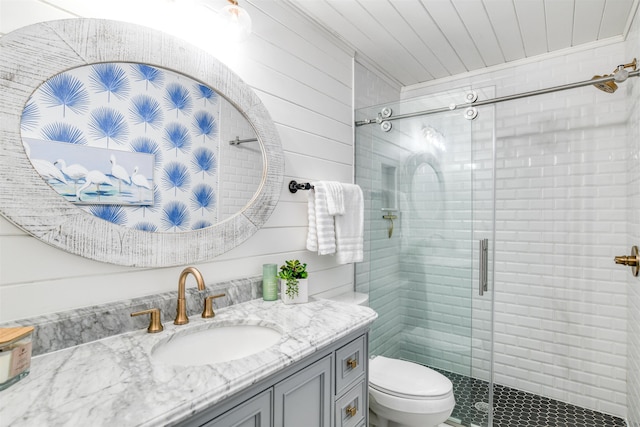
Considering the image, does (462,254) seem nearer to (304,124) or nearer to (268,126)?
(304,124)

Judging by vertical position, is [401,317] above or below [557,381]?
above

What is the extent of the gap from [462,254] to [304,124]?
117 cm

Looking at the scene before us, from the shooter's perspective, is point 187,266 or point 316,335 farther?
point 187,266

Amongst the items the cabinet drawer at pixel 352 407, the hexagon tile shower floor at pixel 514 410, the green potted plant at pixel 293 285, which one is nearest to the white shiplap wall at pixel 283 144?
the green potted plant at pixel 293 285

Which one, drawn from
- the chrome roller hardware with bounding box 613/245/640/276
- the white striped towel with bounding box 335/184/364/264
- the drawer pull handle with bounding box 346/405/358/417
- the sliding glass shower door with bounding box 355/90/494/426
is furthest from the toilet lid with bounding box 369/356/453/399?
the chrome roller hardware with bounding box 613/245/640/276

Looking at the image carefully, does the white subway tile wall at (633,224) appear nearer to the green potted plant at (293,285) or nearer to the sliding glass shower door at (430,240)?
the sliding glass shower door at (430,240)

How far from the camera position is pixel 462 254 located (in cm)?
200

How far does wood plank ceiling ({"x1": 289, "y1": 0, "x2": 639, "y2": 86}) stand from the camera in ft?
6.26

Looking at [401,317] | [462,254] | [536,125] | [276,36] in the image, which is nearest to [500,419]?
[401,317]

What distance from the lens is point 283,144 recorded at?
181cm

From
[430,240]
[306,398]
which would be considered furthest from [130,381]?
[430,240]

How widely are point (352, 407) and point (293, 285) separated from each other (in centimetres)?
55

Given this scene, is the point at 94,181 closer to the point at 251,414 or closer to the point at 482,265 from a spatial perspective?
the point at 251,414

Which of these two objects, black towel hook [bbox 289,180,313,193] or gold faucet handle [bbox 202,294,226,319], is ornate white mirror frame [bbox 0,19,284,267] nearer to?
gold faucet handle [bbox 202,294,226,319]
